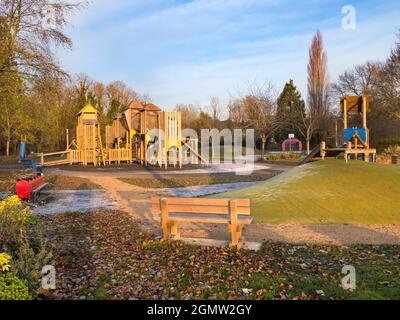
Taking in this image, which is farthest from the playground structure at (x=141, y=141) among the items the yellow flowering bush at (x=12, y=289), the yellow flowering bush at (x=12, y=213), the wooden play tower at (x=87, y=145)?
the yellow flowering bush at (x=12, y=289)

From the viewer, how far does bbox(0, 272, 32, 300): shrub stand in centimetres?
367

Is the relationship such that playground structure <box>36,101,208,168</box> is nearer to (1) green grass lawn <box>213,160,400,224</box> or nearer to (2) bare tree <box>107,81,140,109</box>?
(1) green grass lawn <box>213,160,400,224</box>

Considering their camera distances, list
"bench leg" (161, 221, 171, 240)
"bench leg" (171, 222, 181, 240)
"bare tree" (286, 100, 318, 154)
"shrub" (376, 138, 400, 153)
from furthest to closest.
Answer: "bare tree" (286, 100, 318, 154), "shrub" (376, 138, 400, 153), "bench leg" (171, 222, 181, 240), "bench leg" (161, 221, 171, 240)

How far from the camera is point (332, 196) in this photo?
31.9 feet

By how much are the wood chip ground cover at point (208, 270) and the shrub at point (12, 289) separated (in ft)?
1.81

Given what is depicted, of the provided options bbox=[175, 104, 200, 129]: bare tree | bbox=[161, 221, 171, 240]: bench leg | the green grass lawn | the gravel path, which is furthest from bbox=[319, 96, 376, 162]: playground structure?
bbox=[175, 104, 200, 129]: bare tree

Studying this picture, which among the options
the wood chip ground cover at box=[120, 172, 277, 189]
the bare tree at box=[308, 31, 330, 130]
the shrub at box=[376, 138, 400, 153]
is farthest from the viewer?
the bare tree at box=[308, 31, 330, 130]

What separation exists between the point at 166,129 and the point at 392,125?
2066cm

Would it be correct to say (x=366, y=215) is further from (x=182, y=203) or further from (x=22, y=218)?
(x=22, y=218)

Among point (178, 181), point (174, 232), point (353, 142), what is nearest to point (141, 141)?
point (178, 181)

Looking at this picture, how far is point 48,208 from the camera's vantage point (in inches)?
416

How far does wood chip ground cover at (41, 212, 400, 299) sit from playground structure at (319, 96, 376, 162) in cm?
772

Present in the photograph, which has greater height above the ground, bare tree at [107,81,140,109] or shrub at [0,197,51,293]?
bare tree at [107,81,140,109]
